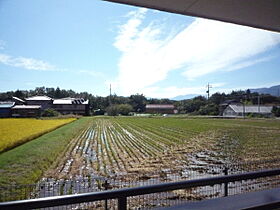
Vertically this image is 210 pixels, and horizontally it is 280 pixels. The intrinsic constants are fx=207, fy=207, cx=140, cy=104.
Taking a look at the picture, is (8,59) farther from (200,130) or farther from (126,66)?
(200,130)

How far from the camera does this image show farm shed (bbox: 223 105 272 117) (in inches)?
112

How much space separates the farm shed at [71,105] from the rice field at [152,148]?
0.55 meters

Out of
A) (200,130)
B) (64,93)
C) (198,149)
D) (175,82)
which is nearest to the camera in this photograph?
(64,93)

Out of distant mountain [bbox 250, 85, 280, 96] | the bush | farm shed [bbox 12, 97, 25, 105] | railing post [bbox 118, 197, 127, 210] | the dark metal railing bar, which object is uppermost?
Answer: distant mountain [bbox 250, 85, 280, 96]

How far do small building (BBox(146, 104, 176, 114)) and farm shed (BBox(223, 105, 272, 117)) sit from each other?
788 mm

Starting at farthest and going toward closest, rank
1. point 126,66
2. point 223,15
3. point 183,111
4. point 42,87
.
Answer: point 183,111 → point 126,66 → point 42,87 → point 223,15

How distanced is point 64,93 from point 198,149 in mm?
3253

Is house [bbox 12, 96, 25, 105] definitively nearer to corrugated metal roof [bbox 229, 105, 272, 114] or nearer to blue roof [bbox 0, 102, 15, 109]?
blue roof [bbox 0, 102, 15, 109]

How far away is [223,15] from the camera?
125 cm

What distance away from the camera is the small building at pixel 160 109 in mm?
3262

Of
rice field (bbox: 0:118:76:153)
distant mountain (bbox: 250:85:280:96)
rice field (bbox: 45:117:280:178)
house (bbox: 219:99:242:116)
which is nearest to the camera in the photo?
rice field (bbox: 0:118:76:153)

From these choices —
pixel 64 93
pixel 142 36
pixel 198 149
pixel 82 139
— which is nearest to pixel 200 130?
pixel 198 149

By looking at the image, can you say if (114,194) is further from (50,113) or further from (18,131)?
(50,113)

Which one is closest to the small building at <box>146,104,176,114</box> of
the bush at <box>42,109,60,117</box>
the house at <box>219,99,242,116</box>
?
the house at <box>219,99,242,116</box>
